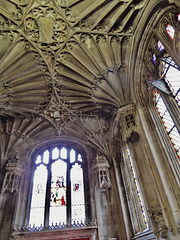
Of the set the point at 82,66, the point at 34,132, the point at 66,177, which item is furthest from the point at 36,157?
the point at 82,66

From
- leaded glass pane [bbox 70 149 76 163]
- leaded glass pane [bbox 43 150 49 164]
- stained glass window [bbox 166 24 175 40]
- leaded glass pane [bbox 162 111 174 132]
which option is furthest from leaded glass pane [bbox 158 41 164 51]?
leaded glass pane [bbox 43 150 49 164]

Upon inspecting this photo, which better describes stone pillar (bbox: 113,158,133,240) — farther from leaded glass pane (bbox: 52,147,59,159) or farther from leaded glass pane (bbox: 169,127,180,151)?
leaded glass pane (bbox: 169,127,180,151)

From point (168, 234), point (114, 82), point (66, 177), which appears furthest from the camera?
point (66, 177)

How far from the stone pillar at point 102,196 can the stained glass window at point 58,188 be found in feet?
2.99

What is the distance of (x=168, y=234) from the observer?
500 cm

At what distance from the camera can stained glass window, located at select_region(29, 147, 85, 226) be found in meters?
8.83

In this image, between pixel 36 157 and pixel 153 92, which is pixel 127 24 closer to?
pixel 153 92

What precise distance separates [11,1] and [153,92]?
6.06 meters

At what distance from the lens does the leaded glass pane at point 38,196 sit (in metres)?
8.76

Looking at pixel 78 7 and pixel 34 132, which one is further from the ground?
pixel 78 7

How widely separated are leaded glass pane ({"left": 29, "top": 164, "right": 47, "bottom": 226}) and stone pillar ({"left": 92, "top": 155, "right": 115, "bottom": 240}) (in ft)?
8.74

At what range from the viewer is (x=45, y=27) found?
7574 millimetres

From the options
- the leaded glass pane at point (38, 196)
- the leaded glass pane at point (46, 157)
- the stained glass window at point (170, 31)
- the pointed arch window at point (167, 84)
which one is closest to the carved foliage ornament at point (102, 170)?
the leaded glass pane at point (38, 196)

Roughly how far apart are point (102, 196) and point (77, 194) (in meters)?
1.38
